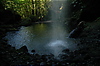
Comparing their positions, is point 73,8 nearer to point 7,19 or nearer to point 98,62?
point 7,19

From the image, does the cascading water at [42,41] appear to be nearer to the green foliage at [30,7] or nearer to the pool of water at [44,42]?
the pool of water at [44,42]

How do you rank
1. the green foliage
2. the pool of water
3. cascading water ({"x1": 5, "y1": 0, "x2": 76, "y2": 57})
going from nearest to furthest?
the pool of water
cascading water ({"x1": 5, "y1": 0, "x2": 76, "y2": 57})
the green foliage

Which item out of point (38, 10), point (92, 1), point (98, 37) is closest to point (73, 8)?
point (92, 1)

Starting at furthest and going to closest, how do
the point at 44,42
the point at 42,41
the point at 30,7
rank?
the point at 30,7
the point at 42,41
the point at 44,42

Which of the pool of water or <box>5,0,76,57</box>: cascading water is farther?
<box>5,0,76,57</box>: cascading water

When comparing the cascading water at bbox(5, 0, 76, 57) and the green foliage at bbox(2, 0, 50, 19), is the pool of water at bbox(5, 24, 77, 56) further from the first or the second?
the green foliage at bbox(2, 0, 50, 19)

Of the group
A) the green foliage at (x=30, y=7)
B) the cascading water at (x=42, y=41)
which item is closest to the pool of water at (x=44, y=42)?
the cascading water at (x=42, y=41)

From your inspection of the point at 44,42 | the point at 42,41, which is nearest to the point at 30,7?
the point at 42,41

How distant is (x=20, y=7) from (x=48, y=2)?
25509 millimetres

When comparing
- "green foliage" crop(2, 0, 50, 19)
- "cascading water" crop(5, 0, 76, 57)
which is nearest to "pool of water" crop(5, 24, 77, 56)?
"cascading water" crop(5, 0, 76, 57)

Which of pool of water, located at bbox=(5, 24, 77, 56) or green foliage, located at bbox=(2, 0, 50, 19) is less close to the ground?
pool of water, located at bbox=(5, 24, 77, 56)

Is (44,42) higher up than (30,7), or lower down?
higher up

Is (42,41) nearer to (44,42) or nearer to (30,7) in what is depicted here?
(44,42)

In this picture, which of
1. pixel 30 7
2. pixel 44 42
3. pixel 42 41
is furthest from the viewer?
pixel 30 7
